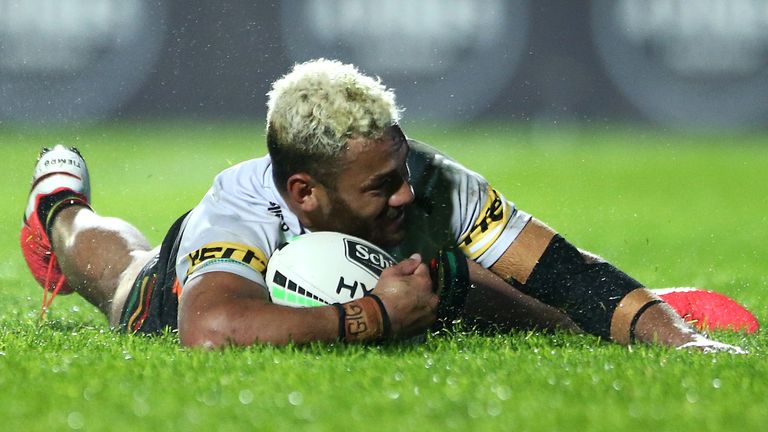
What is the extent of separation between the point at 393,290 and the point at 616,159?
11016 mm

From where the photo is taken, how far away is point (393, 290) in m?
3.78

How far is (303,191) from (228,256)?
32 cm

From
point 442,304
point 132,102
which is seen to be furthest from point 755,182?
point 442,304

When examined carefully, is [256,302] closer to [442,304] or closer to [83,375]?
[83,375]

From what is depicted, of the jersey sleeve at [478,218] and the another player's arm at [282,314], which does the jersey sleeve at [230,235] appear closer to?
the another player's arm at [282,314]

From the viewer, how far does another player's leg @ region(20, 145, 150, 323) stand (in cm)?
534

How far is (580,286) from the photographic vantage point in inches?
166

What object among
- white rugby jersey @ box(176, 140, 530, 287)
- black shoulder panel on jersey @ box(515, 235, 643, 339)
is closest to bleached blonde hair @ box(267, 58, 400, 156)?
white rugby jersey @ box(176, 140, 530, 287)

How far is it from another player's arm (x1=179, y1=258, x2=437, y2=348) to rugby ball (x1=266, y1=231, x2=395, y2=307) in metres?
0.09

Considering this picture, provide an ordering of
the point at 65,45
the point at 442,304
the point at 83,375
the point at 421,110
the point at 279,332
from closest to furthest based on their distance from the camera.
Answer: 1. the point at 83,375
2. the point at 279,332
3. the point at 442,304
4. the point at 65,45
5. the point at 421,110

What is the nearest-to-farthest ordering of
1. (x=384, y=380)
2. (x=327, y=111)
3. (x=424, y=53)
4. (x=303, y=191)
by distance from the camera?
1. (x=384, y=380)
2. (x=327, y=111)
3. (x=303, y=191)
4. (x=424, y=53)

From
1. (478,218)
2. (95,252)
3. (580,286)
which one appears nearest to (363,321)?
(478,218)

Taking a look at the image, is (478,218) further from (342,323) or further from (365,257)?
(342,323)

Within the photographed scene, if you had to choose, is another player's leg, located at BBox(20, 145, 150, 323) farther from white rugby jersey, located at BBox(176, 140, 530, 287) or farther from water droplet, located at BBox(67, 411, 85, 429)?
water droplet, located at BBox(67, 411, 85, 429)
